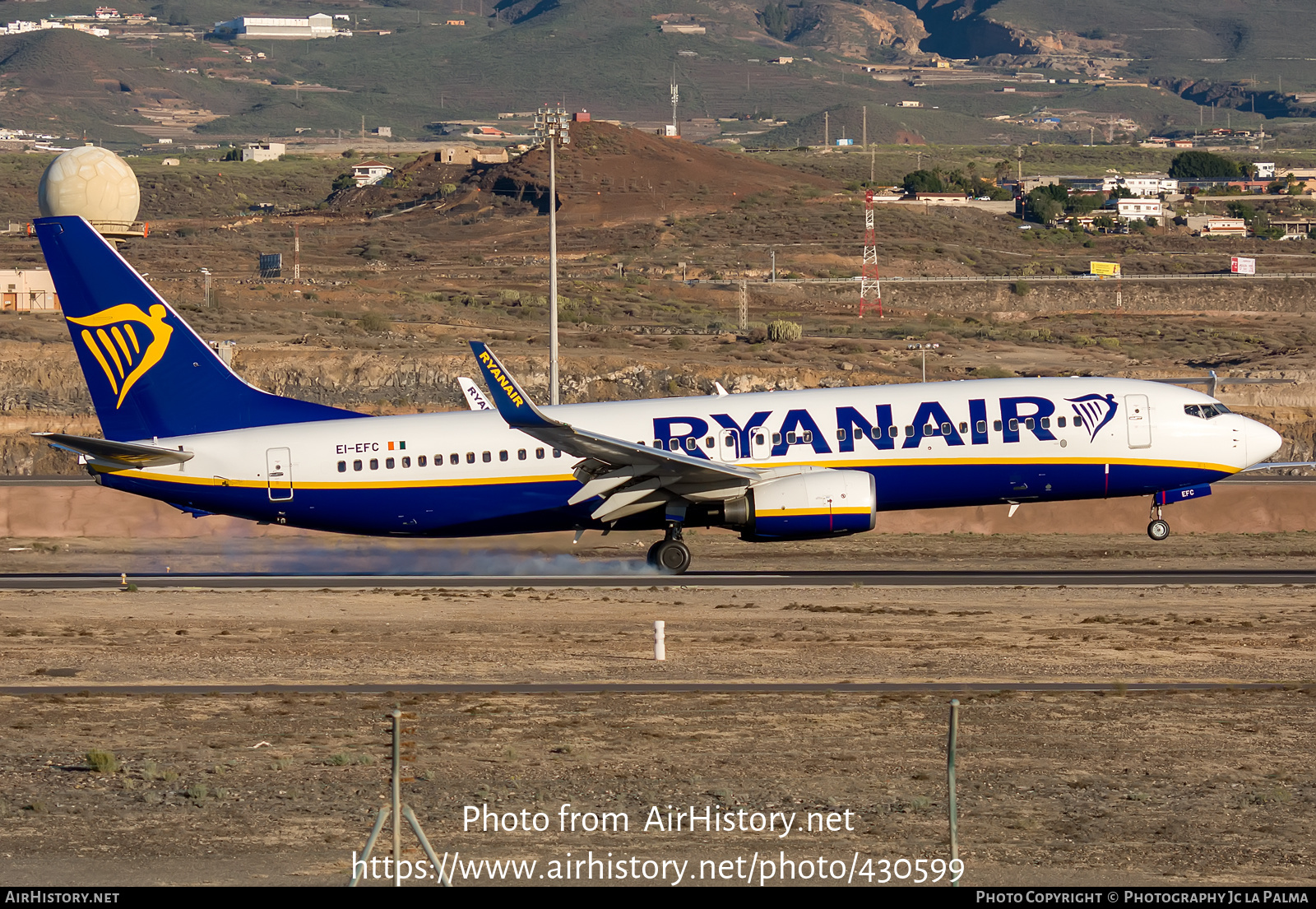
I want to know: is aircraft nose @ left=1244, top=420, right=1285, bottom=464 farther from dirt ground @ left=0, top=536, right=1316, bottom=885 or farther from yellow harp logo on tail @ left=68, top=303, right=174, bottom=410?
yellow harp logo on tail @ left=68, top=303, right=174, bottom=410

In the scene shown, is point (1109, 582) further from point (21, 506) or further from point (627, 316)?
point (627, 316)

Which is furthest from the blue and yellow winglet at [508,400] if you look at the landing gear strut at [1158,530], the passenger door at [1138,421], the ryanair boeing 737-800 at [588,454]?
the landing gear strut at [1158,530]

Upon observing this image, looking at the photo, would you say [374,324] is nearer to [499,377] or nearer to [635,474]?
[635,474]

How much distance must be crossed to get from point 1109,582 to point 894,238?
133 meters

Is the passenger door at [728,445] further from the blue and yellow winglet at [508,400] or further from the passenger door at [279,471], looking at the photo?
the passenger door at [279,471]

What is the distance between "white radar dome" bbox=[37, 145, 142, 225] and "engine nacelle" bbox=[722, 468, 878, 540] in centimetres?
6180

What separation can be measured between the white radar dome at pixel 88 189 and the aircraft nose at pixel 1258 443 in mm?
67260

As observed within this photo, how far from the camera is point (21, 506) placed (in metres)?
53.9

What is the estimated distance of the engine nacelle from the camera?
3788cm

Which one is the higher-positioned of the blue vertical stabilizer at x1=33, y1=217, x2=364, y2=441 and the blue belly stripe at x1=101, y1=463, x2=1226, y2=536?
the blue vertical stabilizer at x1=33, y1=217, x2=364, y2=441

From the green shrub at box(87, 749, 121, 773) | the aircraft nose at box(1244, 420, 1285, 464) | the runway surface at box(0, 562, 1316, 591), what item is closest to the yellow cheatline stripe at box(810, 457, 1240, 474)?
the runway surface at box(0, 562, 1316, 591)

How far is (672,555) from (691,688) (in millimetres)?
14829

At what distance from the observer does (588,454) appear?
38281 millimetres

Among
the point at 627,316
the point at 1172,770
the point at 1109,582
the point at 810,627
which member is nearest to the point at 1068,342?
the point at 627,316
